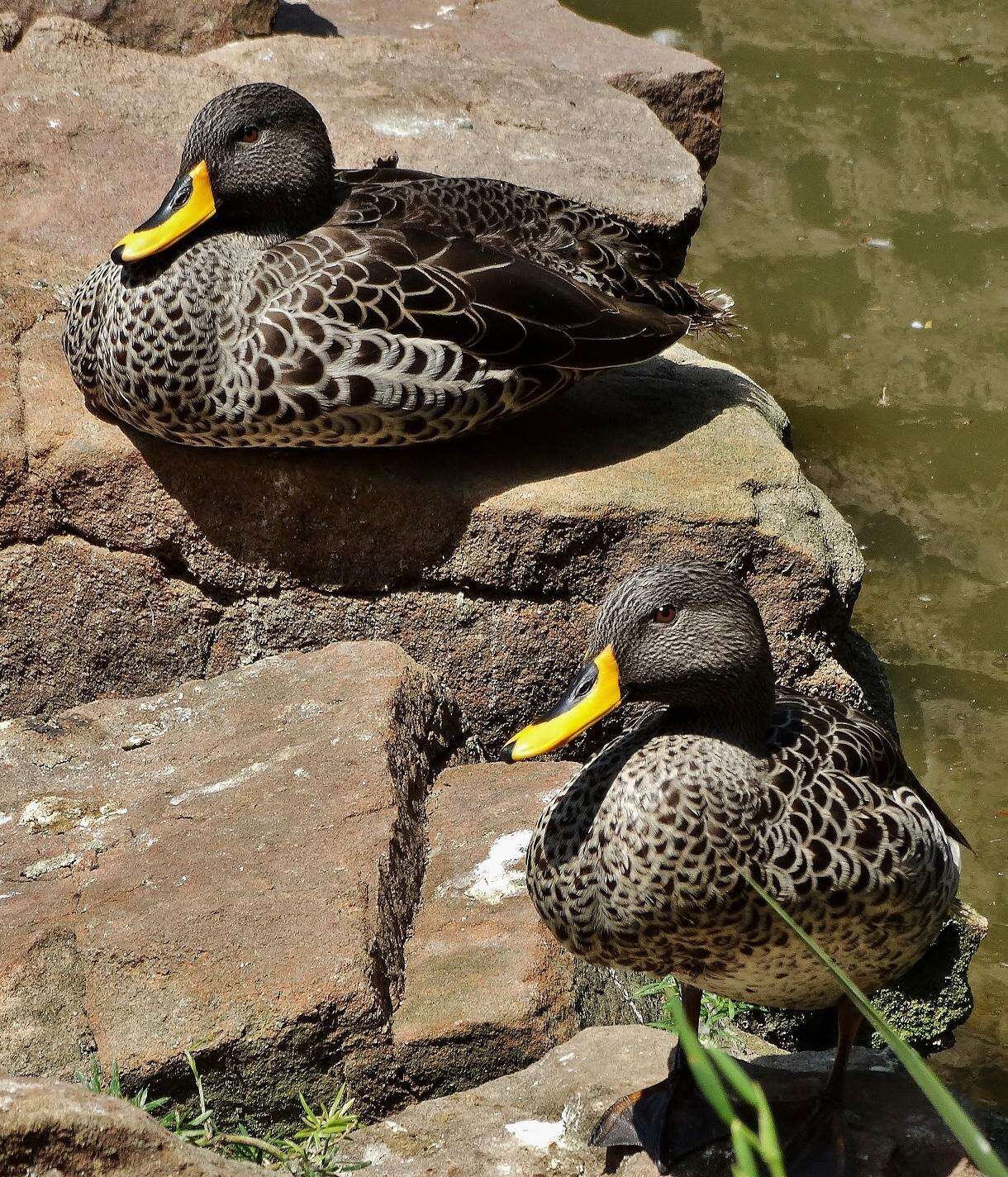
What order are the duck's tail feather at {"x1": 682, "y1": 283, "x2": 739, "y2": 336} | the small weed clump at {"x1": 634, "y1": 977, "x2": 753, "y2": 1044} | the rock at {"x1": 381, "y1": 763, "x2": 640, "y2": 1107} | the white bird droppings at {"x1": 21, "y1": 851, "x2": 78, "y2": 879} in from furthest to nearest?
the duck's tail feather at {"x1": 682, "y1": 283, "x2": 739, "y2": 336}
the small weed clump at {"x1": 634, "y1": 977, "x2": 753, "y2": 1044}
the white bird droppings at {"x1": 21, "y1": 851, "x2": 78, "y2": 879}
the rock at {"x1": 381, "y1": 763, "x2": 640, "y2": 1107}

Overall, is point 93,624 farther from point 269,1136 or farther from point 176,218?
point 269,1136

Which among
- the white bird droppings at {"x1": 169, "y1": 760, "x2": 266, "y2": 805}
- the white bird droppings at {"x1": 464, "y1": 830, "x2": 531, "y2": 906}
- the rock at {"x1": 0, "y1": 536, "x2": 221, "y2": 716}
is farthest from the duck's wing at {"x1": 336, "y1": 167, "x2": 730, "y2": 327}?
the white bird droppings at {"x1": 464, "y1": 830, "x2": 531, "y2": 906}

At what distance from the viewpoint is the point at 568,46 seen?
7.34 meters

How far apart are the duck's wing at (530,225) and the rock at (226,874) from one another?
1296 mm

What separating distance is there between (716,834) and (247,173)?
8.35 ft

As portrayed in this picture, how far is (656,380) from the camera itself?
494 centimetres

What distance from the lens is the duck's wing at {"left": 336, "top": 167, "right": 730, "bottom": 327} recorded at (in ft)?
14.5

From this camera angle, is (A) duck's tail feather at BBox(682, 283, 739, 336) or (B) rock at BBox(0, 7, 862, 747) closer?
(B) rock at BBox(0, 7, 862, 747)

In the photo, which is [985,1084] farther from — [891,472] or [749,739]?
[891,472]

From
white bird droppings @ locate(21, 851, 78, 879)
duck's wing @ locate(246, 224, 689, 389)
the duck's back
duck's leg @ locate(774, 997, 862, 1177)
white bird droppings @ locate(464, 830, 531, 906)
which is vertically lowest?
duck's leg @ locate(774, 997, 862, 1177)

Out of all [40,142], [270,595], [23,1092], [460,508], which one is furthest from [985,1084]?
[40,142]

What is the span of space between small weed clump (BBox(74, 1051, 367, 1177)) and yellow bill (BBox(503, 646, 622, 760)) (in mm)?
890

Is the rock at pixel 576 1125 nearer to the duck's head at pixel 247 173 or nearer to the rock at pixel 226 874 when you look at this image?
the rock at pixel 226 874

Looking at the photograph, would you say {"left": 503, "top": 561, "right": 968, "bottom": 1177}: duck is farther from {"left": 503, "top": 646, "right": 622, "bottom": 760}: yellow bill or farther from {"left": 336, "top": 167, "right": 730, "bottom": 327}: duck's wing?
{"left": 336, "top": 167, "right": 730, "bottom": 327}: duck's wing
